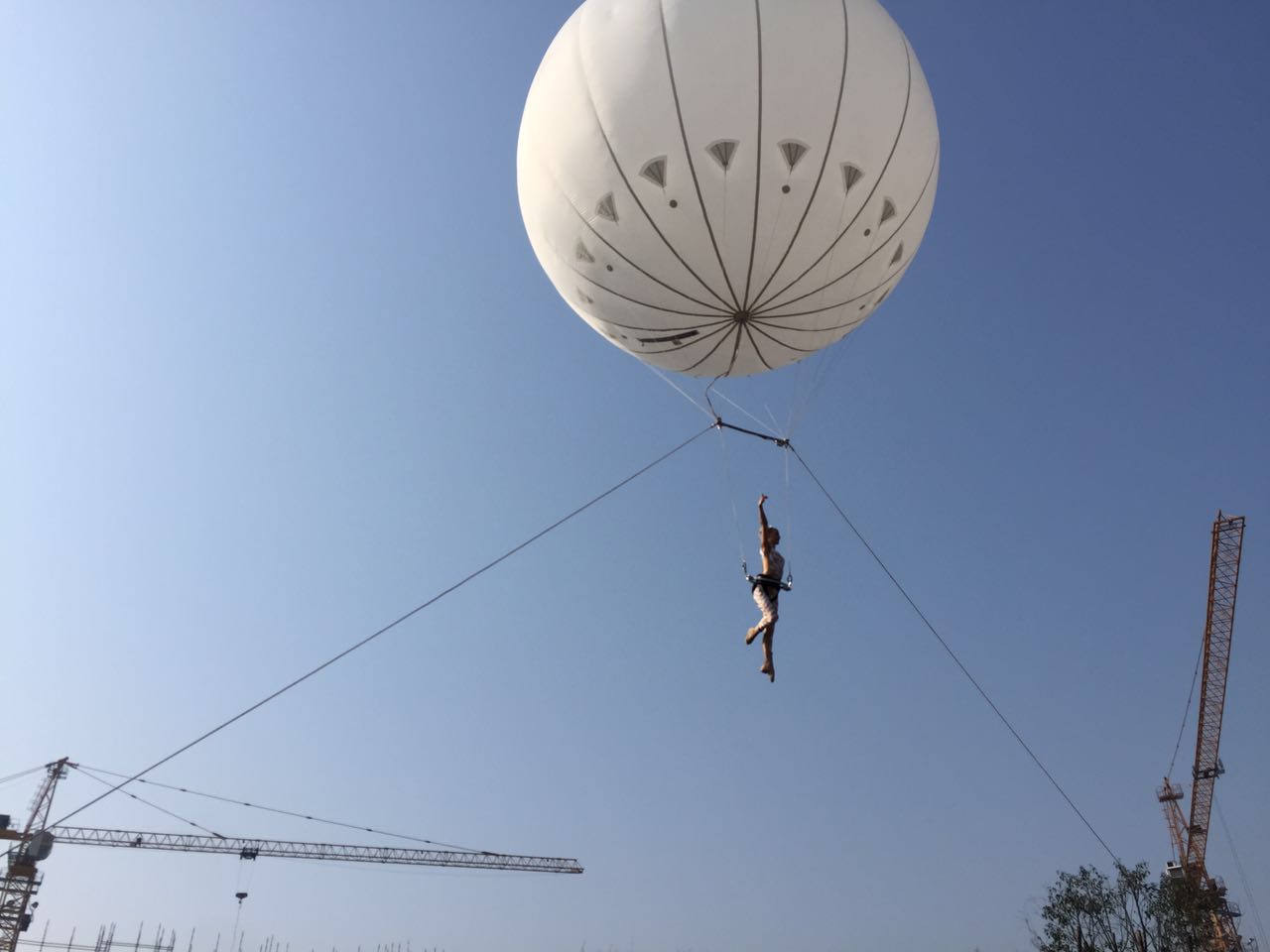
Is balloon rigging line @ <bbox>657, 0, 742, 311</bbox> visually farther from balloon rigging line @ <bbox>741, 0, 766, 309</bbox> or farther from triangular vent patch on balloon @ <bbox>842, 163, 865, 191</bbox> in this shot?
triangular vent patch on balloon @ <bbox>842, 163, 865, 191</bbox>

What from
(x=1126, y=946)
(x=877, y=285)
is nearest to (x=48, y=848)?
(x=1126, y=946)

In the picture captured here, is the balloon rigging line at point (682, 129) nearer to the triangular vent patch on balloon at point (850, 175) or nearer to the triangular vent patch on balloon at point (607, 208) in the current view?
the triangular vent patch on balloon at point (607, 208)

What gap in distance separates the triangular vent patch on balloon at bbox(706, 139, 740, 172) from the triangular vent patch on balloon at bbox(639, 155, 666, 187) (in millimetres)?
667

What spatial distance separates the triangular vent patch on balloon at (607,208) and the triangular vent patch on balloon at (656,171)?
2.08 feet

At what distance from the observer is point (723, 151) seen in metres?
11.5

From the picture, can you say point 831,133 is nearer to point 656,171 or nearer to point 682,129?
point 682,129

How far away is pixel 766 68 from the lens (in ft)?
37.2

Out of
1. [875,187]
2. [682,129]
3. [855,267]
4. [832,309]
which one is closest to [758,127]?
[682,129]

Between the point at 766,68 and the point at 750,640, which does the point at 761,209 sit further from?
the point at 750,640

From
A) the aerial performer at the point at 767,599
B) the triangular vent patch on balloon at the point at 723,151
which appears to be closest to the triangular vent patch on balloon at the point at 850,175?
the triangular vent patch on balloon at the point at 723,151

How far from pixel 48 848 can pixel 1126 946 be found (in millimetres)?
72533

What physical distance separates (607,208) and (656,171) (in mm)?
958

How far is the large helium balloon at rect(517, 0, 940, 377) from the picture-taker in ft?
37.4

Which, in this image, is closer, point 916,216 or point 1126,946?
point 916,216
